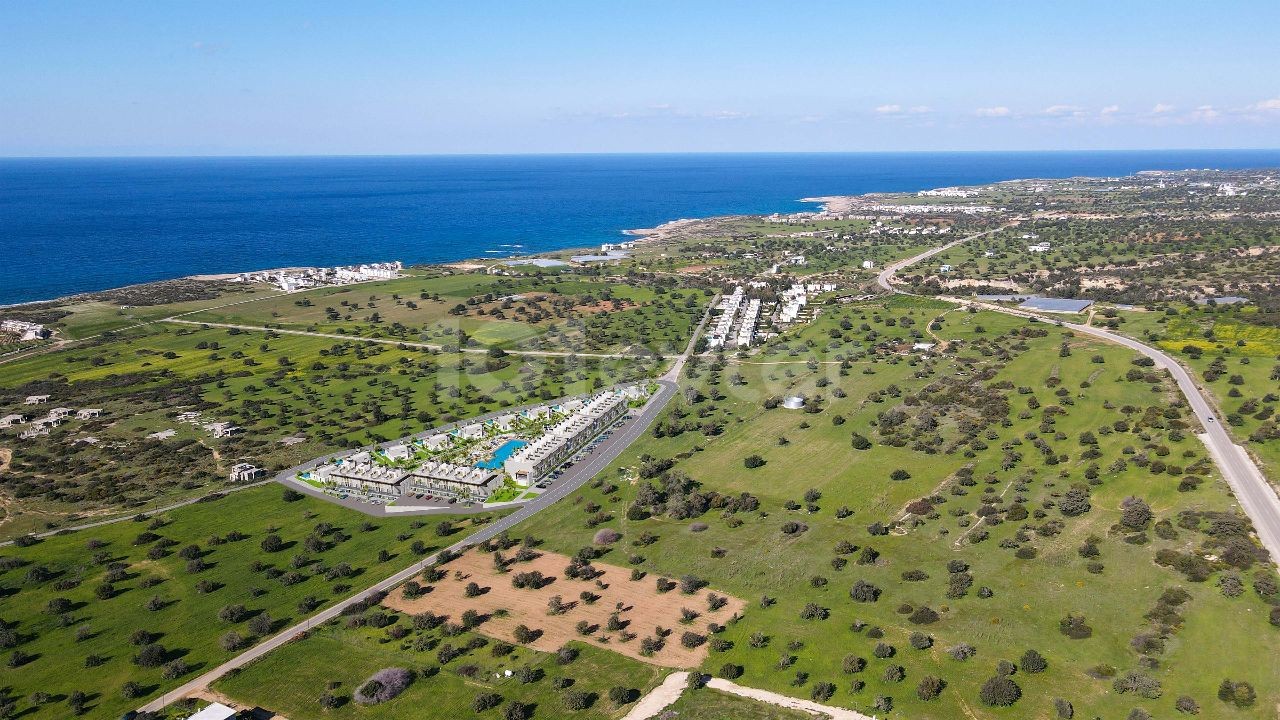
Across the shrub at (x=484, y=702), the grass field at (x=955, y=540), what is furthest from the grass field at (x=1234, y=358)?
the shrub at (x=484, y=702)

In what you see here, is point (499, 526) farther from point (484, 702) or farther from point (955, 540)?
point (955, 540)

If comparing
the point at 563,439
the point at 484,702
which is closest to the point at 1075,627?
Answer: the point at 484,702

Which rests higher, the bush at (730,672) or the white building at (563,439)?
the white building at (563,439)

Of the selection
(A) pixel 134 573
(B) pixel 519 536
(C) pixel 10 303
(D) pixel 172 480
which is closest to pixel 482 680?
(B) pixel 519 536

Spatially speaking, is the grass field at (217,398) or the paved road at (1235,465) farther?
the grass field at (217,398)

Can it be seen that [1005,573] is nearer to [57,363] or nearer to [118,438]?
A: [118,438]

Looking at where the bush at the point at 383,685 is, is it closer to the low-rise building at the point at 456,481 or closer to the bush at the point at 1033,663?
the low-rise building at the point at 456,481
